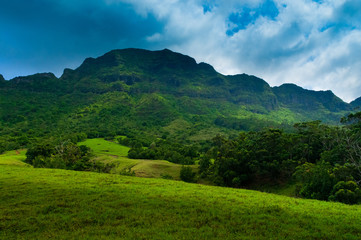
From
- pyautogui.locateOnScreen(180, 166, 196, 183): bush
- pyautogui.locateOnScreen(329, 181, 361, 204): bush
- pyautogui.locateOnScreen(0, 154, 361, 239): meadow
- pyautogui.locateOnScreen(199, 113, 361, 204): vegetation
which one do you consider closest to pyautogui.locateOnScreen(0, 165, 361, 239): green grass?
pyautogui.locateOnScreen(0, 154, 361, 239): meadow

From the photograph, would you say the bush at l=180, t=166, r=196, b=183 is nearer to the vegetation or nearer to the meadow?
the vegetation

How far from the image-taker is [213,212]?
18719 mm

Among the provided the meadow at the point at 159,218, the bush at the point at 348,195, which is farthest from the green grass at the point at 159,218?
the bush at the point at 348,195

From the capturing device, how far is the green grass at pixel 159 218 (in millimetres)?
14570

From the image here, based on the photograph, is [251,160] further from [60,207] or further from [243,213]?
[60,207]

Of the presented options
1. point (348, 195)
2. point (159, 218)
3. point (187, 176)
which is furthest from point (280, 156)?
point (159, 218)

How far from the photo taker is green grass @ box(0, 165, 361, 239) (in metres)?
14.6

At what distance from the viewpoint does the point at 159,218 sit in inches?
679

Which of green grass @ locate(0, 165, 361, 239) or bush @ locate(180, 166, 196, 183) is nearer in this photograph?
green grass @ locate(0, 165, 361, 239)

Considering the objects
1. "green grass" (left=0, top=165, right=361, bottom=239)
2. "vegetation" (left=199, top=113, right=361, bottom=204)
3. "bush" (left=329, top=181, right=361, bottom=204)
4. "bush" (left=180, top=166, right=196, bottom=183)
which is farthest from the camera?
"bush" (left=180, top=166, right=196, bottom=183)

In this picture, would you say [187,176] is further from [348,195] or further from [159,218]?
[159,218]

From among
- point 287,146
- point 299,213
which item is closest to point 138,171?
point 287,146

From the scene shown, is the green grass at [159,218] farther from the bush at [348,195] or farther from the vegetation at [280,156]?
the vegetation at [280,156]

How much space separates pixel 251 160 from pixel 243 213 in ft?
173
